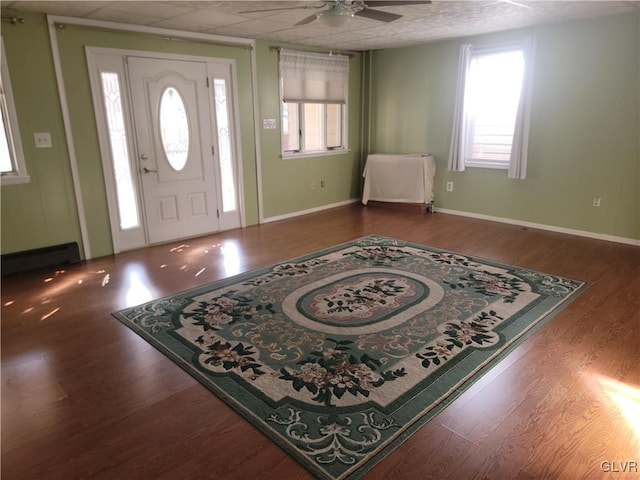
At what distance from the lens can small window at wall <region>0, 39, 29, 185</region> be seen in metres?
3.88

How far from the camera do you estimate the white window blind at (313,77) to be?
235 inches

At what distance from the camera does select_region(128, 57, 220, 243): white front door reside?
15.6 feet

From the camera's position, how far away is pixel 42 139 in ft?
13.6

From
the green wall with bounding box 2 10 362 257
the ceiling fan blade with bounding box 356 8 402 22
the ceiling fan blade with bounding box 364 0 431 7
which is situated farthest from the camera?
the green wall with bounding box 2 10 362 257

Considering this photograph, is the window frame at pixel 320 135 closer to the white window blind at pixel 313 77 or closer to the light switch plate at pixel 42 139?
the white window blind at pixel 313 77

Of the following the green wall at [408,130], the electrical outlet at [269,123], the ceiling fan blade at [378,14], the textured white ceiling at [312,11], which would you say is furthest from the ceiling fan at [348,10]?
the electrical outlet at [269,123]

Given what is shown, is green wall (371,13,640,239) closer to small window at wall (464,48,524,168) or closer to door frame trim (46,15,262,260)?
small window at wall (464,48,524,168)

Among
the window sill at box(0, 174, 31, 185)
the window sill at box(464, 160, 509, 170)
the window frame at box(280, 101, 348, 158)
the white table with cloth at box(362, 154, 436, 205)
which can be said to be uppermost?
the window frame at box(280, 101, 348, 158)

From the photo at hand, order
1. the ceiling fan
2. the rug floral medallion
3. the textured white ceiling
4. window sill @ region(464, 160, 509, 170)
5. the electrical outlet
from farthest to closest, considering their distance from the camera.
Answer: the electrical outlet, window sill @ region(464, 160, 509, 170), the textured white ceiling, the ceiling fan, the rug floral medallion

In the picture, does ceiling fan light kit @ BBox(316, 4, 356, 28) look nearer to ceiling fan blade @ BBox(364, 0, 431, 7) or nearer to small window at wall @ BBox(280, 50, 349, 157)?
ceiling fan blade @ BBox(364, 0, 431, 7)

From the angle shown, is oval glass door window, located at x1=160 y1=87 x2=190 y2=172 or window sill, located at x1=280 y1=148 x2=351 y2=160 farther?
window sill, located at x1=280 y1=148 x2=351 y2=160

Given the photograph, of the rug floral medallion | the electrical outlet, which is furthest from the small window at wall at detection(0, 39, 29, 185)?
the electrical outlet

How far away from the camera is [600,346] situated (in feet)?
9.12

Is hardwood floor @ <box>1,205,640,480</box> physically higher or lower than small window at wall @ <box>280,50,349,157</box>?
lower
